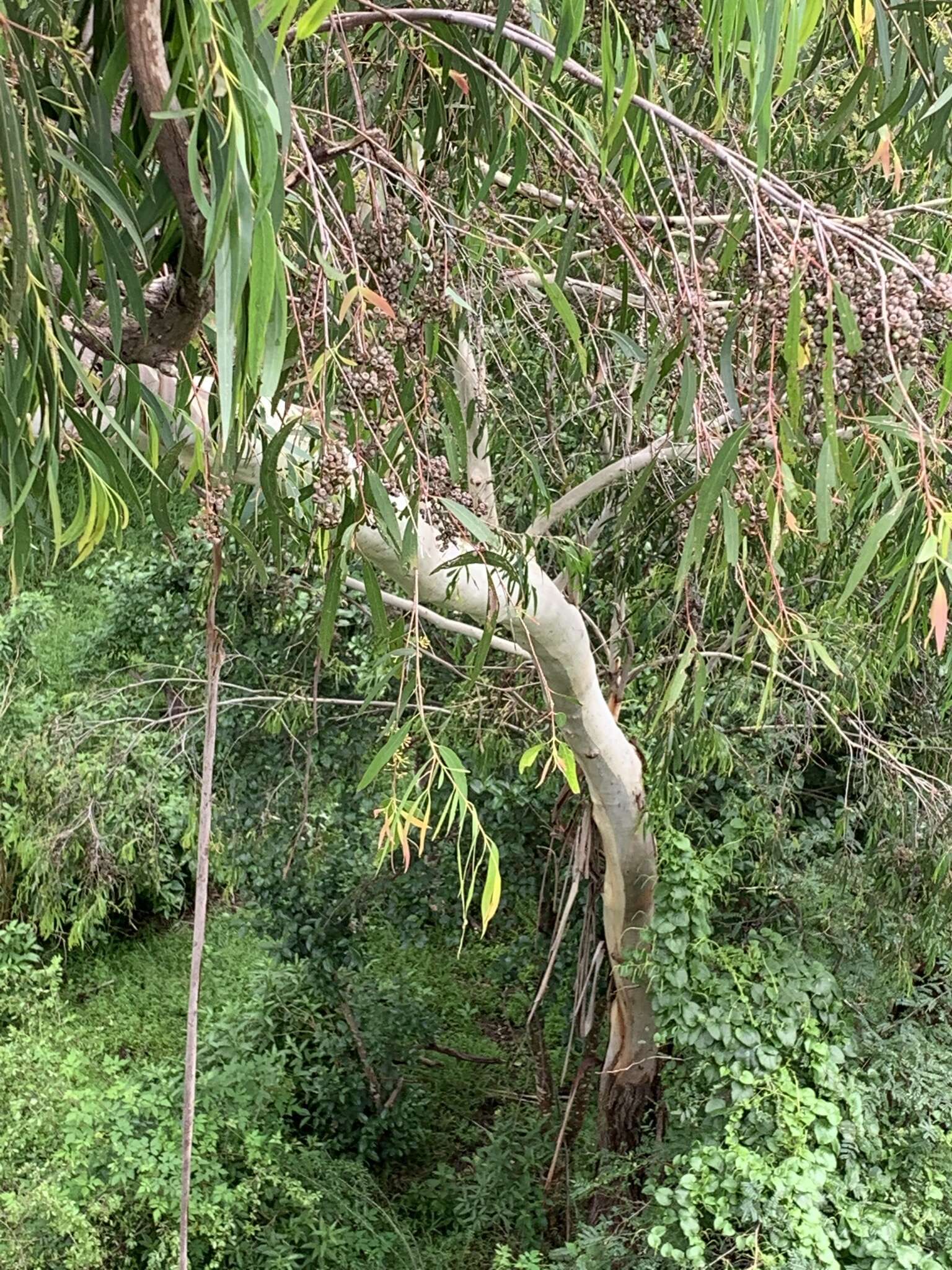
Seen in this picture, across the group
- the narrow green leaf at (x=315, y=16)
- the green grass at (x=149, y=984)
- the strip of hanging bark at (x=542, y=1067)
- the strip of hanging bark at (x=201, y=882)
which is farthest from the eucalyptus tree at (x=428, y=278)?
the green grass at (x=149, y=984)

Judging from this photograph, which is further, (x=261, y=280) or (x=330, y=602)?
(x=330, y=602)

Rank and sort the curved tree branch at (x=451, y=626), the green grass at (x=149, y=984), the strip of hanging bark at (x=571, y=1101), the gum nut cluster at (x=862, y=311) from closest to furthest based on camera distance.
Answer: the gum nut cluster at (x=862, y=311), the curved tree branch at (x=451, y=626), the strip of hanging bark at (x=571, y=1101), the green grass at (x=149, y=984)

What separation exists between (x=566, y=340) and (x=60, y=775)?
7.53 feet

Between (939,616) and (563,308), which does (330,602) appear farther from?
(939,616)

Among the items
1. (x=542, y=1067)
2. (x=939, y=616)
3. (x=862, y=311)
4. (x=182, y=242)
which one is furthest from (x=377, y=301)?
(x=542, y=1067)

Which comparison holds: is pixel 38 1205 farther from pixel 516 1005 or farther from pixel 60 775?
pixel 516 1005

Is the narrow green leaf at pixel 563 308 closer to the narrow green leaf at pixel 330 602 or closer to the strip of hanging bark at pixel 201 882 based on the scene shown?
the narrow green leaf at pixel 330 602

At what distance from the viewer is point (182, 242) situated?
0.88 metres

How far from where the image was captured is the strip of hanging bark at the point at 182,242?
683 millimetres

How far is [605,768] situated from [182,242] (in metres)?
1.75

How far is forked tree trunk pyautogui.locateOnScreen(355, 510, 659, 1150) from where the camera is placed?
1.83m

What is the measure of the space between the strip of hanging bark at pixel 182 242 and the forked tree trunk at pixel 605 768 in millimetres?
589

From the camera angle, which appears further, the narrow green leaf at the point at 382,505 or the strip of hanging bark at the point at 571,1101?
the strip of hanging bark at the point at 571,1101

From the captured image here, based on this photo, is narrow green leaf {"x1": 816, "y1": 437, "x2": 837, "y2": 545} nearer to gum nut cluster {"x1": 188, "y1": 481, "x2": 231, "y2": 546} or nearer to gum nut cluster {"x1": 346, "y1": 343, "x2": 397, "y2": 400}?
gum nut cluster {"x1": 346, "y1": 343, "x2": 397, "y2": 400}
